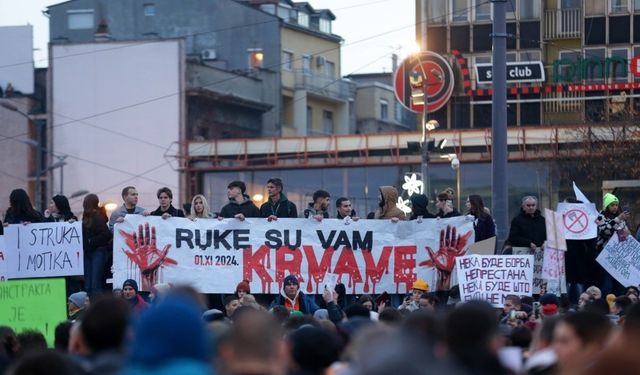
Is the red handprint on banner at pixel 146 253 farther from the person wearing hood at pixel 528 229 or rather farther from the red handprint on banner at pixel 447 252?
the person wearing hood at pixel 528 229

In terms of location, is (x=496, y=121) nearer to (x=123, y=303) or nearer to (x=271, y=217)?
(x=271, y=217)

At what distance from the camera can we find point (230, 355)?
21.4 feet

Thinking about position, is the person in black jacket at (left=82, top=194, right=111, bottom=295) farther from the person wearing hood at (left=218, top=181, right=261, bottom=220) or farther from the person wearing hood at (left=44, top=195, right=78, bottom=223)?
the person wearing hood at (left=218, top=181, right=261, bottom=220)

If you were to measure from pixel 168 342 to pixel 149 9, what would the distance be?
2597 inches

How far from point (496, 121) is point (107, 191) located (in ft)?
152

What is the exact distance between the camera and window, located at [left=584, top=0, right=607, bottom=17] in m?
58.8

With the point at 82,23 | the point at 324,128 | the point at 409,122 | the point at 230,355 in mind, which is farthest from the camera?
the point at 409,122

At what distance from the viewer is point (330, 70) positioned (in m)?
80.7

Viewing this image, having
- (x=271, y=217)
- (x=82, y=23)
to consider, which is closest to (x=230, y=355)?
(x=271, y=217)

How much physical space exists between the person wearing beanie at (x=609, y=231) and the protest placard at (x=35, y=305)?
257 inches

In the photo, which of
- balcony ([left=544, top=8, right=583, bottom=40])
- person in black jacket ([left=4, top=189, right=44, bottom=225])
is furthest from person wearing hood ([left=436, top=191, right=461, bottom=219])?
balcony ([left=544, top=8, right=583, bottom=40])

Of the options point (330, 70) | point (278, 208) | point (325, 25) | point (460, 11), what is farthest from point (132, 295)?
point (325, 25)

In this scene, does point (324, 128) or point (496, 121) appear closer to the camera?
point (496, 121)

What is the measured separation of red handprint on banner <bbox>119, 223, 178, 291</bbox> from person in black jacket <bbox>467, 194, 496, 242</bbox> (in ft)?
11.3
